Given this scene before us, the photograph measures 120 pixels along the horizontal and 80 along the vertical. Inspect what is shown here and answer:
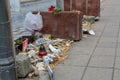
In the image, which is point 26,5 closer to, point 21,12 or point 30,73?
point 21,12

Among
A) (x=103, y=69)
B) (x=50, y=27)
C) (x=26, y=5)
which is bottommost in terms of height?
(x=103, y=69)

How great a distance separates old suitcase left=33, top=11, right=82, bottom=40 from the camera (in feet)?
23.8

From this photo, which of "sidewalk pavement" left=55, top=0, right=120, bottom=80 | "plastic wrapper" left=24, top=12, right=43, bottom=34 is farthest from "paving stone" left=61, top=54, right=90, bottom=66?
"plastic wrapper" left=24, top=12, right=43, bottom=34

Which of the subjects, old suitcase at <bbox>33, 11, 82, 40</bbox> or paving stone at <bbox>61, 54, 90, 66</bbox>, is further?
old suitcase at <bbox>33, 11, 82, 40</bbox>

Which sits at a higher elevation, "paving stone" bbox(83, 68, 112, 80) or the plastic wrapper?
the plastic wrapper

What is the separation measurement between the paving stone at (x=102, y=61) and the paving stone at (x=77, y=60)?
0.15m

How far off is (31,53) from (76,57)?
3.31 ft

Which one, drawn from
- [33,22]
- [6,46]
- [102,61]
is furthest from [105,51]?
[6,46]

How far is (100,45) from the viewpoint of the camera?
22.8 ft

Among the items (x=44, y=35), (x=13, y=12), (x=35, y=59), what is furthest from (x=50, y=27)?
(x=35, y=59)

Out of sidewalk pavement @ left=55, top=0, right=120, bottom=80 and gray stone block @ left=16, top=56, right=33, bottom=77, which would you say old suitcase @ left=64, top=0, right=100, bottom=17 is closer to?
sidewalk pavement @ left=55, top=0, right=120, bottom=80

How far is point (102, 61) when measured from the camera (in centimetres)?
568

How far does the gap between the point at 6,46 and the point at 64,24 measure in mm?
3586

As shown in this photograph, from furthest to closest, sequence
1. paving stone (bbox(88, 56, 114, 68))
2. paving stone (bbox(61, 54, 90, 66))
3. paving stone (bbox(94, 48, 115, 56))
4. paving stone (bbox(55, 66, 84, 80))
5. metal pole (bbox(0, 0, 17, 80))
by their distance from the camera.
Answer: paving stone (bbox(94, 48, 115, 56)) < paving stone (bbox(61, 54, 90, 66)) < paving stone (bbox(88, 56, 114, 68)) < paving stone (bbox(55, 66, 84, 80)) < metal pole (bbox(0, 0, 17, 80))
